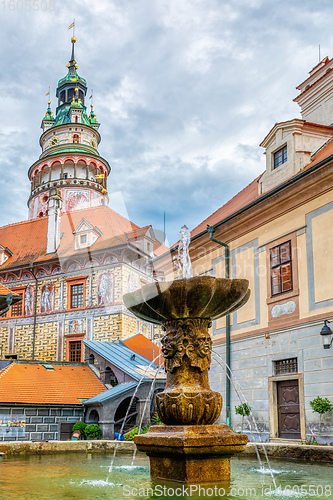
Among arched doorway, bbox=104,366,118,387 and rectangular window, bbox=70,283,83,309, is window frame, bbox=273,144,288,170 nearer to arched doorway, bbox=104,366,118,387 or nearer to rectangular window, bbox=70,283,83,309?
arched doorway, bbox=104,366,118,387

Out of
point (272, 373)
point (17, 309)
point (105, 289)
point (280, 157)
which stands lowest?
point (272, 373)

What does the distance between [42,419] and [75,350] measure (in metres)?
9.69

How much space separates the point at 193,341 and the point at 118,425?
15.8 m

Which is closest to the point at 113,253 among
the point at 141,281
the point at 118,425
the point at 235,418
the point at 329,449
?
the point at 141,281

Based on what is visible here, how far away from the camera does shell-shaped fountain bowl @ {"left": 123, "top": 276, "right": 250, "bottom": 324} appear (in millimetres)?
6316

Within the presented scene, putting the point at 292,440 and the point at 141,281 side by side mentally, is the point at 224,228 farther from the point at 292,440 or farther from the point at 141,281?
the point at 141,281

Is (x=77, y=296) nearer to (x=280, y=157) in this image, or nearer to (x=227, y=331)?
(x=227, y=331)

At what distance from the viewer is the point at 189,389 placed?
20.5 ft

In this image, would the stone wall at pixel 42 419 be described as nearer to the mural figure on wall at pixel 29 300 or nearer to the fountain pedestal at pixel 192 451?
the mural figure on wall at pixel 29 300

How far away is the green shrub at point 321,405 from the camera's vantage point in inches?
464

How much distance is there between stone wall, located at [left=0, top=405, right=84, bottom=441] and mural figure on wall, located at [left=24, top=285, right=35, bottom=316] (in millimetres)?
11669

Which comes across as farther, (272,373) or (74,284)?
(74,284)

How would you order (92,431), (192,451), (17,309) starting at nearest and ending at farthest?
1. (192,451)
2. (92,431)
3. (17,309)

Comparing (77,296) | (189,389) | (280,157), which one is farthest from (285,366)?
(77,296)
